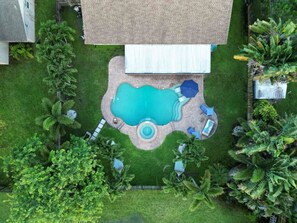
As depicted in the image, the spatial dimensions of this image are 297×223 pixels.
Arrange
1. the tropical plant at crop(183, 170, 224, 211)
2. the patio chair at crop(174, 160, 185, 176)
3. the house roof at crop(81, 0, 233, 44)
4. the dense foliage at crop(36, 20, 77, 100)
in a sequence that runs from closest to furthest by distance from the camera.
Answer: the house roof at crop(81, 0, 233, 44)
the tropical plant at crop(183, 170, 224, 211)
the dense foliage at crop(36, 20, 77, 100)
the patio chair at crop(174, 160, 185, 176)

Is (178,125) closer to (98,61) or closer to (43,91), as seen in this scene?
(98,61)

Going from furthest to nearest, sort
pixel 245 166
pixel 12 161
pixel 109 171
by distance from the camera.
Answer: pixel 109 171 < pixel 245 166 < pixel 12 161

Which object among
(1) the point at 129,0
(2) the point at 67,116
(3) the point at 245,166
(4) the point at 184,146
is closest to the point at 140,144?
(4) the point at 184,146

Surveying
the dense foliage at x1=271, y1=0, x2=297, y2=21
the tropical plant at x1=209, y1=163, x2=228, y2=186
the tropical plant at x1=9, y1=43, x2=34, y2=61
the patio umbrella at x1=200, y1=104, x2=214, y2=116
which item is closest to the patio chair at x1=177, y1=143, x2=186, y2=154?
the tropical plant at x1=209, y1=163, x2=228, y2=186

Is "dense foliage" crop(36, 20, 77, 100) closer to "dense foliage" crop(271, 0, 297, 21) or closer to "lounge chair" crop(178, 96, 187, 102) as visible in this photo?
"lounge chair" crop(178, 96, 187, 102)

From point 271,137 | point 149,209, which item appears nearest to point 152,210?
point 149,209
